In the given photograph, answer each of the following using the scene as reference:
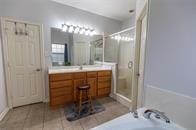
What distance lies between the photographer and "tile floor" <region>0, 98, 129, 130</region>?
2.02 meters

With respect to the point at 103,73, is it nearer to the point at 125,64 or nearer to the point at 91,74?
the point at 91,74

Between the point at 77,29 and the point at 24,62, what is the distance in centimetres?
160

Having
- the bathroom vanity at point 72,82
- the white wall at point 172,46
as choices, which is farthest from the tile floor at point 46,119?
the white wall at point 172,46

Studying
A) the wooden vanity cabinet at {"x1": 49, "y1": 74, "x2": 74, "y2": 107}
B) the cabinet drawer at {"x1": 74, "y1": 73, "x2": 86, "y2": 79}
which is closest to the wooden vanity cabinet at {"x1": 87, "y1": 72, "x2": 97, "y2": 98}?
the cabinet drawer at {"x1": 74, "y1": 73, "x2": 86, "y2": 79}

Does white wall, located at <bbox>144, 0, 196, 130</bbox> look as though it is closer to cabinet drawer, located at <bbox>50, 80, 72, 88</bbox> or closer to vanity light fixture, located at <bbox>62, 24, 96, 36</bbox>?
cabinet drawer, located at <bbox>50, 80, 72, 88</bbox>

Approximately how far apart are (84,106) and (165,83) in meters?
2.07

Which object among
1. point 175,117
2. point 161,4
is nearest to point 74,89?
point 175,117

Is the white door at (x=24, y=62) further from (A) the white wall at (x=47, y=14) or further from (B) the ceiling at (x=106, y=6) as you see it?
(B) the ceiling at (x=106, y=6)

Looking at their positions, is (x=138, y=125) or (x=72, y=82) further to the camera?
(x=72, y=82)

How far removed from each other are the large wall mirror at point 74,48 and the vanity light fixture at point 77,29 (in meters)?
0.09

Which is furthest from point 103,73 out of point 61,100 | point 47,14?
point 47,14

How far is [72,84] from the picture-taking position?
9.13 feet

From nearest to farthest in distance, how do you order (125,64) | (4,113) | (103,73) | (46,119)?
(46,119) < (4,113) < (125,64) < (103,73)

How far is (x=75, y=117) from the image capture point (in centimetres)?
231
